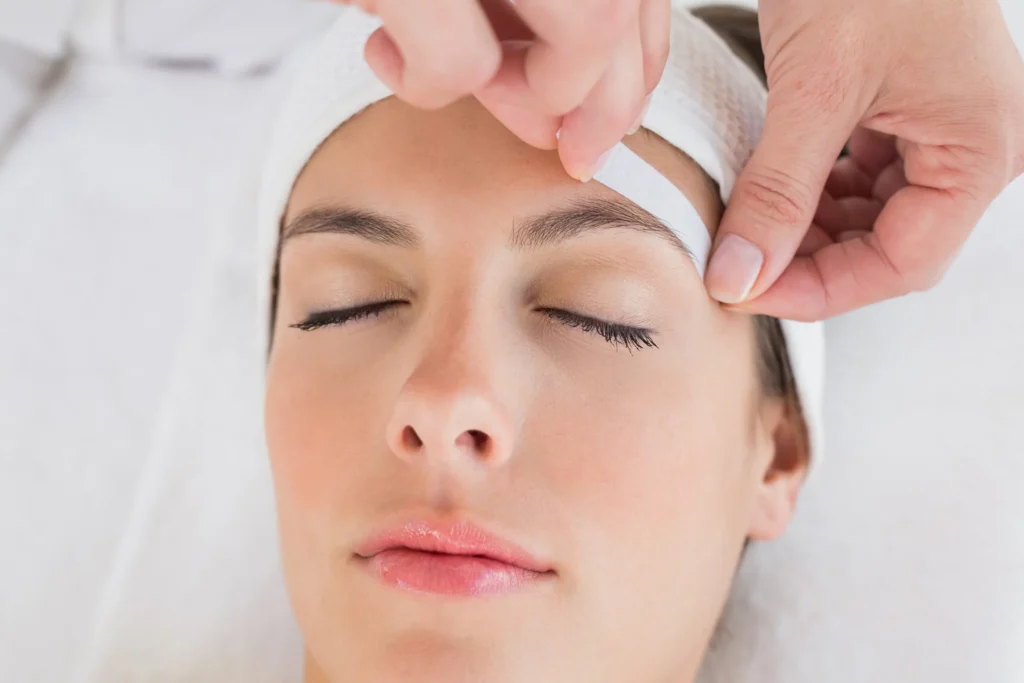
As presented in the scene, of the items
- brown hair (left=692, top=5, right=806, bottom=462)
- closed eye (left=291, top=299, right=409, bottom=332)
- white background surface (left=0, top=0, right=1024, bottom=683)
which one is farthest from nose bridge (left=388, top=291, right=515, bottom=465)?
white background surface (left=0, top=0, right=1024, bottom=683)

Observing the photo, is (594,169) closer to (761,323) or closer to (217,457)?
(761,323)

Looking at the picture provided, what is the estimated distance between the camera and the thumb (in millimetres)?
861

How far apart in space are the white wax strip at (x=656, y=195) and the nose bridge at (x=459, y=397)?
0.62ft

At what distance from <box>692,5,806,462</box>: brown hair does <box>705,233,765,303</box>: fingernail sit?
0.13m

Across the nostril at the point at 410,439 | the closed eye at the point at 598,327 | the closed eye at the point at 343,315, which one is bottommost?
the nostril at the point at 410,439

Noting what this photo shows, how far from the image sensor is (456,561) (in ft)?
2.61

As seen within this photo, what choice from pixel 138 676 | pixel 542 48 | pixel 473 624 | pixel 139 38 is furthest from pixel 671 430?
pixel 139 38

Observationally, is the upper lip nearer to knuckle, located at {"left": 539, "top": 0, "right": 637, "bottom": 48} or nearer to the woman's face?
the woman's face

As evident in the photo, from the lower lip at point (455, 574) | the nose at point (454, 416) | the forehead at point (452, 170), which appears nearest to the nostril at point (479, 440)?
the nose at point (454, 416)

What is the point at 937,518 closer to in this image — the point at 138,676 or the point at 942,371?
the point at 942,371

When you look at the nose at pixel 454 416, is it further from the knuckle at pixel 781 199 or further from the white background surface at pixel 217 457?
the white background surface at pixel 217 457

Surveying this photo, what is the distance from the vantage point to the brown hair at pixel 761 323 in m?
1.03

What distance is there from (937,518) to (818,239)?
44 cm

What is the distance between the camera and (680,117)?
3.09 ft
